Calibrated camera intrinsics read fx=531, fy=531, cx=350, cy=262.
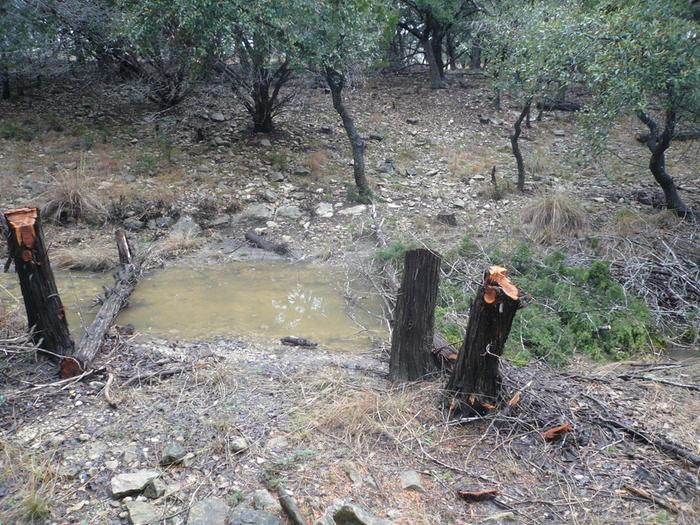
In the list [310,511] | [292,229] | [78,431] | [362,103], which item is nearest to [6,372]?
[78,431]

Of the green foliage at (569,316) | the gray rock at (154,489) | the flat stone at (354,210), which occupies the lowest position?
the green foliage at (569,316)

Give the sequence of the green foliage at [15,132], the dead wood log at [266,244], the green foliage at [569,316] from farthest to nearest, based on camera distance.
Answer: the green foliage at [15,132], the dead wood log at [266,244], the green foliage at [569,316]

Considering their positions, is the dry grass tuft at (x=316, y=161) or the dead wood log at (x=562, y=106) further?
the dead wood log at (x=562, y=106)

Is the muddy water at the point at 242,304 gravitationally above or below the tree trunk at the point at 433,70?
below

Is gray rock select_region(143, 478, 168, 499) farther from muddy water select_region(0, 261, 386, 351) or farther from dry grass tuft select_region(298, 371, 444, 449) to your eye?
muddy water select_region(0, 261, 386, 351)

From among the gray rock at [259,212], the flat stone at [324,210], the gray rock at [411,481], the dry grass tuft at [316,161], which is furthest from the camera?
the dry grass tuft at [316,161]

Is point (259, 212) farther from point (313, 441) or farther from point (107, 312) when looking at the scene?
point (313, 441)

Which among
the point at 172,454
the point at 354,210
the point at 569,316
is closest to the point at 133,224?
the point at 354,210

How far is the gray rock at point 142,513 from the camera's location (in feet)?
8.71

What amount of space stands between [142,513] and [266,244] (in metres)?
5.81

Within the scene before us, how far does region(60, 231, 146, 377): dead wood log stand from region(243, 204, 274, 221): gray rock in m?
→ 2.31

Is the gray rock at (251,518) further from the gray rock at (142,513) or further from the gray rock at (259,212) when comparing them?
the gray rock at (259,212)

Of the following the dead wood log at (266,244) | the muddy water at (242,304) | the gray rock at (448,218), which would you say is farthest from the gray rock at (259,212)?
the gray rock at (448,218)

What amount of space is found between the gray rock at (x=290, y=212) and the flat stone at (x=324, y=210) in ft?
0.93
